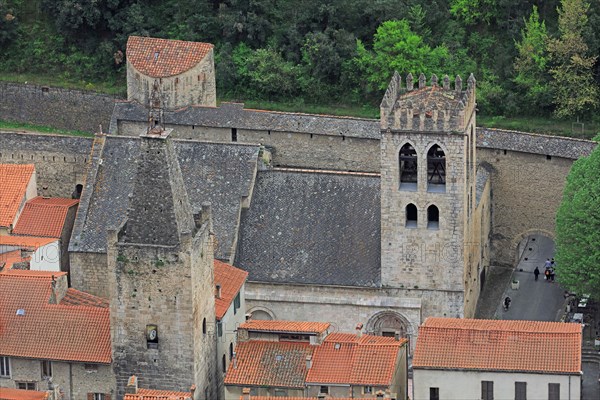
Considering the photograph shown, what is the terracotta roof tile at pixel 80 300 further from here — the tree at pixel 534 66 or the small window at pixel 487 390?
the tree at pixel 534 66

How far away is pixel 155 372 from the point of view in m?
86.6

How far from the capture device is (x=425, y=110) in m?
94.8

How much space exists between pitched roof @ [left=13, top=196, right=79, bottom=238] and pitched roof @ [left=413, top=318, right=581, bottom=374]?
77.7 feet

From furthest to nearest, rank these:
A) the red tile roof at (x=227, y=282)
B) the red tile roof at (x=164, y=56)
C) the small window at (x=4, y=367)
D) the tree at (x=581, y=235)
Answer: the red tile roof at (x=164, y=56) < the tree at (x=581, y=235) < the red tile roof at (x=227, y=282) < the small window at (x=4, y=367)

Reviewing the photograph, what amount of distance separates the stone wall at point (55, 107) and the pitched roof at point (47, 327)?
30.5 m

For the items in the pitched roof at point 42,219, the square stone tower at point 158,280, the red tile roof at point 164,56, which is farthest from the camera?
the red tile roof at point 164,56

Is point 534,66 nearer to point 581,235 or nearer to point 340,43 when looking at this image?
point 340,43

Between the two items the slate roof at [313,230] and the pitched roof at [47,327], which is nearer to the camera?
the pitched roof at [47,327]

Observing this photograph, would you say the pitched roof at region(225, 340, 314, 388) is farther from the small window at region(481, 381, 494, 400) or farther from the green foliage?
the green foliage

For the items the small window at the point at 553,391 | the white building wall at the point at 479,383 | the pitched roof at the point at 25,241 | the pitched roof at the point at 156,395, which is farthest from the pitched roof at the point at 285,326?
the pitched roof at the point at 25,241

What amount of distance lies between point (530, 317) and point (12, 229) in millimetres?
26173

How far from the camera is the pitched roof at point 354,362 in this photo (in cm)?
8581

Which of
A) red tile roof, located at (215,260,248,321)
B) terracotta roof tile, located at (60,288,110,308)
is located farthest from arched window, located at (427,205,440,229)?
terracotta roof tile, located at (60,288,110,308)

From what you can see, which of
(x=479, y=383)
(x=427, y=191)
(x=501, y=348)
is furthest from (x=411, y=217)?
(x=479, y=383)
